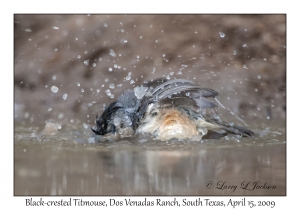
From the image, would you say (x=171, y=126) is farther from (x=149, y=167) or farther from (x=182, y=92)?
(x=149, y=167)

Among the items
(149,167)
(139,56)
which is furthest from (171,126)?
(139,56)

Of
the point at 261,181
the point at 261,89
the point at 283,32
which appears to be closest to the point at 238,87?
the point at 261,89

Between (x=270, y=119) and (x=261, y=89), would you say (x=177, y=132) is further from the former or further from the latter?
(x=261, y=89)

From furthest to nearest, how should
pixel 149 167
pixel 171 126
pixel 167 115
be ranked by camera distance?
pixel 167 115, pixel 171 126, pixel 149 167

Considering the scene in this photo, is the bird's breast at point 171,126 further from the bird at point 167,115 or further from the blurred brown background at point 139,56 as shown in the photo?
the blurred brown background at point 139,56

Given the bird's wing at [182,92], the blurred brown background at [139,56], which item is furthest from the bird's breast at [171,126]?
the blurred brown background at [139,56]

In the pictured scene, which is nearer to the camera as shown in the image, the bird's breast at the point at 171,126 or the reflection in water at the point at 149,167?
the reflection in water at the point at 149,167
